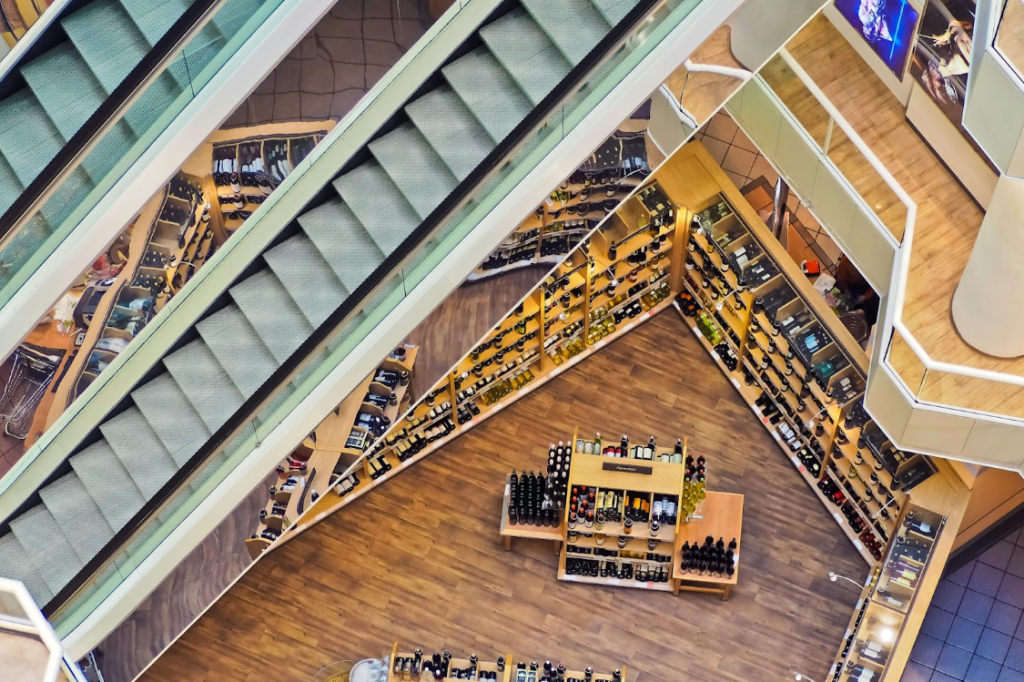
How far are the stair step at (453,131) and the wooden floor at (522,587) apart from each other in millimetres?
4884

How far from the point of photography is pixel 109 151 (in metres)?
11.0

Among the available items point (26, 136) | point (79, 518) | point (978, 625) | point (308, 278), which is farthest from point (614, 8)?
point (978, 625)

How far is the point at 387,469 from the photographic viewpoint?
15.3 m

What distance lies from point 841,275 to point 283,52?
6.65 m

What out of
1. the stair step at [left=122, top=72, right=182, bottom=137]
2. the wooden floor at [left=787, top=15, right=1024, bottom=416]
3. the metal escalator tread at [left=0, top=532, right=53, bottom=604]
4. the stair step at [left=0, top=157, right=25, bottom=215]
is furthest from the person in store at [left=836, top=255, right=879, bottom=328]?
the metal escalator tread at [left=0, top=532, right=53, bottom=604]

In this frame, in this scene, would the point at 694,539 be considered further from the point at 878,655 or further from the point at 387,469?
the point at 387,469

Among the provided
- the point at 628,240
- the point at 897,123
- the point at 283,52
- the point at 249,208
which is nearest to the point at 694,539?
the point at 628,240

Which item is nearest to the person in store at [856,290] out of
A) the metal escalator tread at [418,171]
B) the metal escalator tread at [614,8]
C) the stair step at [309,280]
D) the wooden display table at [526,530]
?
the wooden display table at [526,530]

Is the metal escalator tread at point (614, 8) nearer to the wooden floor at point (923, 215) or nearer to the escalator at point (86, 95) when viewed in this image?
the escalator at point (86, 95)

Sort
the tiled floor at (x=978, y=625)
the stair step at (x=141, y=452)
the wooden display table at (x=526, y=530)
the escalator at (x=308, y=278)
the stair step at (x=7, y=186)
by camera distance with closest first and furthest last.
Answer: the escalator at (x=308, y=278) → the stair step at (x=7, y=186) → the stair step at (x=141, y=452) → the tiled floor at (x=978, y=625) → the wooden display table at (x=526, y=530)

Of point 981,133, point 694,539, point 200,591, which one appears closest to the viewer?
point 981,133

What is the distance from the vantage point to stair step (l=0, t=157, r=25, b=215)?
37.1 feet

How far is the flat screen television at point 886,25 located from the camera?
12609 mm

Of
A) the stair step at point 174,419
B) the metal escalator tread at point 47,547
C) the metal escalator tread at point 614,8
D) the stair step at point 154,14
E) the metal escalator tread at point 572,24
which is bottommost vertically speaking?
the metal escalator tread at point 47,547
